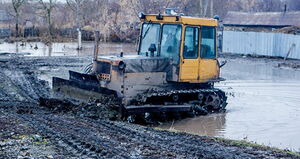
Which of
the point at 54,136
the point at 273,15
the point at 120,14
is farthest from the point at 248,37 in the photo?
the point at 54,136

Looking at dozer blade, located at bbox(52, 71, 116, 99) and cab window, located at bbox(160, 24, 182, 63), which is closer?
dozer blade, located at bbox(52, 71, 116, 99)

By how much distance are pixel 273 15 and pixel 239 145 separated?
121 feet

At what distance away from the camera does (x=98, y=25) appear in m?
47.3

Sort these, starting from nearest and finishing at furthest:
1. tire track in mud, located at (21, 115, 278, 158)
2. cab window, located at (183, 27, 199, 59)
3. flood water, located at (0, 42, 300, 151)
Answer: tire track in mud, located at (21, 115, 278, 158), flood water, located at (0, 42, 300, 151), cab window, located at (183, 27, 199, 59)

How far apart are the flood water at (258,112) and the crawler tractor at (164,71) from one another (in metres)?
0.76

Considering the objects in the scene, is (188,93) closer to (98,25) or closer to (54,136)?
(54,136)

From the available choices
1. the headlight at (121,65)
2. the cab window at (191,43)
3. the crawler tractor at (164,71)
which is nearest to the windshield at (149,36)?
the crawler tractor at (164,71)

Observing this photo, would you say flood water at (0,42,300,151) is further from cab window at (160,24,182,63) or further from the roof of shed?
the roof of shed

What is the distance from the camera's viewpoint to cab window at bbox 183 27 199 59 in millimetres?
13345

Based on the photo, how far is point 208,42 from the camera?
14031mm

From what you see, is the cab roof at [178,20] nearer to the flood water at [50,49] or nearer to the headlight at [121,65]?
the headlight at [121,65]

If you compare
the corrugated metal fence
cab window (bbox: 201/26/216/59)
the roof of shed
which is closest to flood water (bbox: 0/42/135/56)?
the corrugated metal fence

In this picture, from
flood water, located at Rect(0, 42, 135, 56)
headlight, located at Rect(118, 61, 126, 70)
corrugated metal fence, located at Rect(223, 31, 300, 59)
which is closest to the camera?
headlight, located at Rect(118, 61, 126, 70)

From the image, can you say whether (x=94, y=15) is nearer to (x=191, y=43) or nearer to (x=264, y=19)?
(x=264, y=19)
